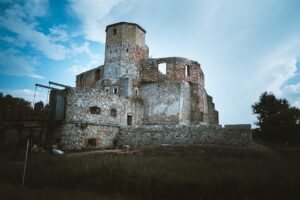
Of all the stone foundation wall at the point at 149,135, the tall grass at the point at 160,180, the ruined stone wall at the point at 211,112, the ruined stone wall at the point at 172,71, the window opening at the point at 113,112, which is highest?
the ruined stone wall at the point at 172,71

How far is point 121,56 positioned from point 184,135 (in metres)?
11.6

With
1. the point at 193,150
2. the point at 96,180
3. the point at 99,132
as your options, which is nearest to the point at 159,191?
the point at 96,180

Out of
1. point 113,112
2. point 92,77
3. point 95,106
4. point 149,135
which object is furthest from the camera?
point 92,77

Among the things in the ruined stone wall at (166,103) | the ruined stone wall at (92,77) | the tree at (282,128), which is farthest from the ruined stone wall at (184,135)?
the tree at (282,128)

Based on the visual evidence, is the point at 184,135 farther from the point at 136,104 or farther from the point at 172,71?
the point at 172,71

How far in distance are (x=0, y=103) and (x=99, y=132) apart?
79.8ft

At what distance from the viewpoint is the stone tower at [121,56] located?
81.3ft

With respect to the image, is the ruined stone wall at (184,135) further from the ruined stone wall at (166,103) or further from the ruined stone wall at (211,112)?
the ruined stone wall at (211,112)

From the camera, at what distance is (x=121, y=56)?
24859 millimetres

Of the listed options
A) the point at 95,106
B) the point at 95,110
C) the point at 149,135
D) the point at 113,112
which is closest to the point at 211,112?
the point at 149,135

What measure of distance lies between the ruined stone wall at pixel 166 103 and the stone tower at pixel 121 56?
184cm

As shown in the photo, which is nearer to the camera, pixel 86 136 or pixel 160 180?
pixel 160 180

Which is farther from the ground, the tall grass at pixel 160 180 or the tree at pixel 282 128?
the tree at pixel 282 128

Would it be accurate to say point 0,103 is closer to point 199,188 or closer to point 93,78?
point 93,78
